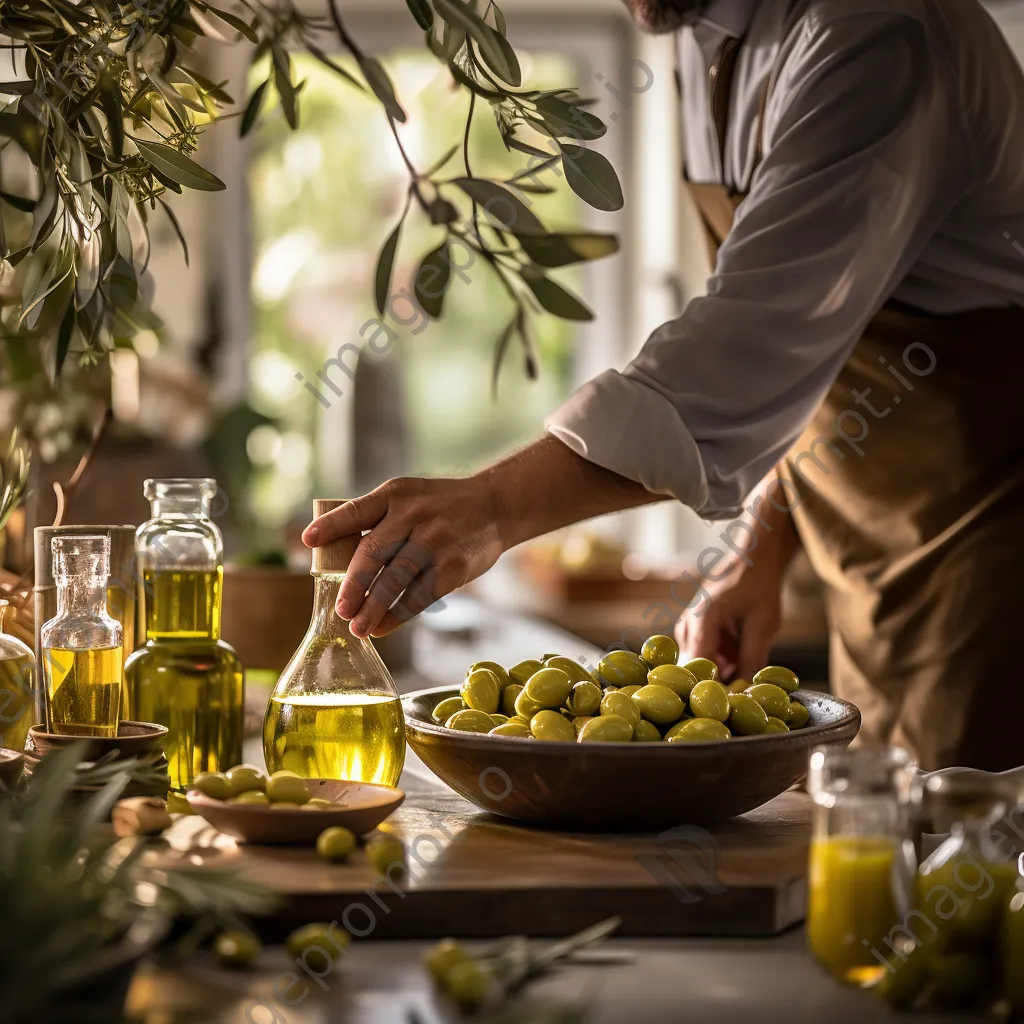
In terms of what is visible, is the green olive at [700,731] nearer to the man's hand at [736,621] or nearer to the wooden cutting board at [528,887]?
the wooden cutting board at [528,887]

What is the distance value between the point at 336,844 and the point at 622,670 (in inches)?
11.7

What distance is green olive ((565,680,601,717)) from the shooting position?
0.96 m

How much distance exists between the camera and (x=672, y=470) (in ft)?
3.61

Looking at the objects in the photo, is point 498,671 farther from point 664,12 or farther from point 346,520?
point 664,12

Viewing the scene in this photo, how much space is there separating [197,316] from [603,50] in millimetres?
1825

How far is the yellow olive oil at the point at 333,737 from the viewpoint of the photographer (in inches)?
38.0

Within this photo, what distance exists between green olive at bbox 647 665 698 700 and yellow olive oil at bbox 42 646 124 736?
41 centimetres

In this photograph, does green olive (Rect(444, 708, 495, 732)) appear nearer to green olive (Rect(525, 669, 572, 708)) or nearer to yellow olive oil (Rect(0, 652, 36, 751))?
green olive (Rect(525, 669, 572, 708))

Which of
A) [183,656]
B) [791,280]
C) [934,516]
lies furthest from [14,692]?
[934,516]

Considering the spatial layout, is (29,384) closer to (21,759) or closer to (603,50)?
(21,759)

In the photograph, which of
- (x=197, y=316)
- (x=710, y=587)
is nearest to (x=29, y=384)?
(x=710, y=587)

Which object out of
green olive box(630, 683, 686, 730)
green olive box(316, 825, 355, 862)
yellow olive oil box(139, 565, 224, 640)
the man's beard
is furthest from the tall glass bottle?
the man's beard

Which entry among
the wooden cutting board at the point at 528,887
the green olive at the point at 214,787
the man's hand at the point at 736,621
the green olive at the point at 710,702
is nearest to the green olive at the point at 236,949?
the wooden cutting board at the point at 528,887

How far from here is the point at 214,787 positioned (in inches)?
34.1
